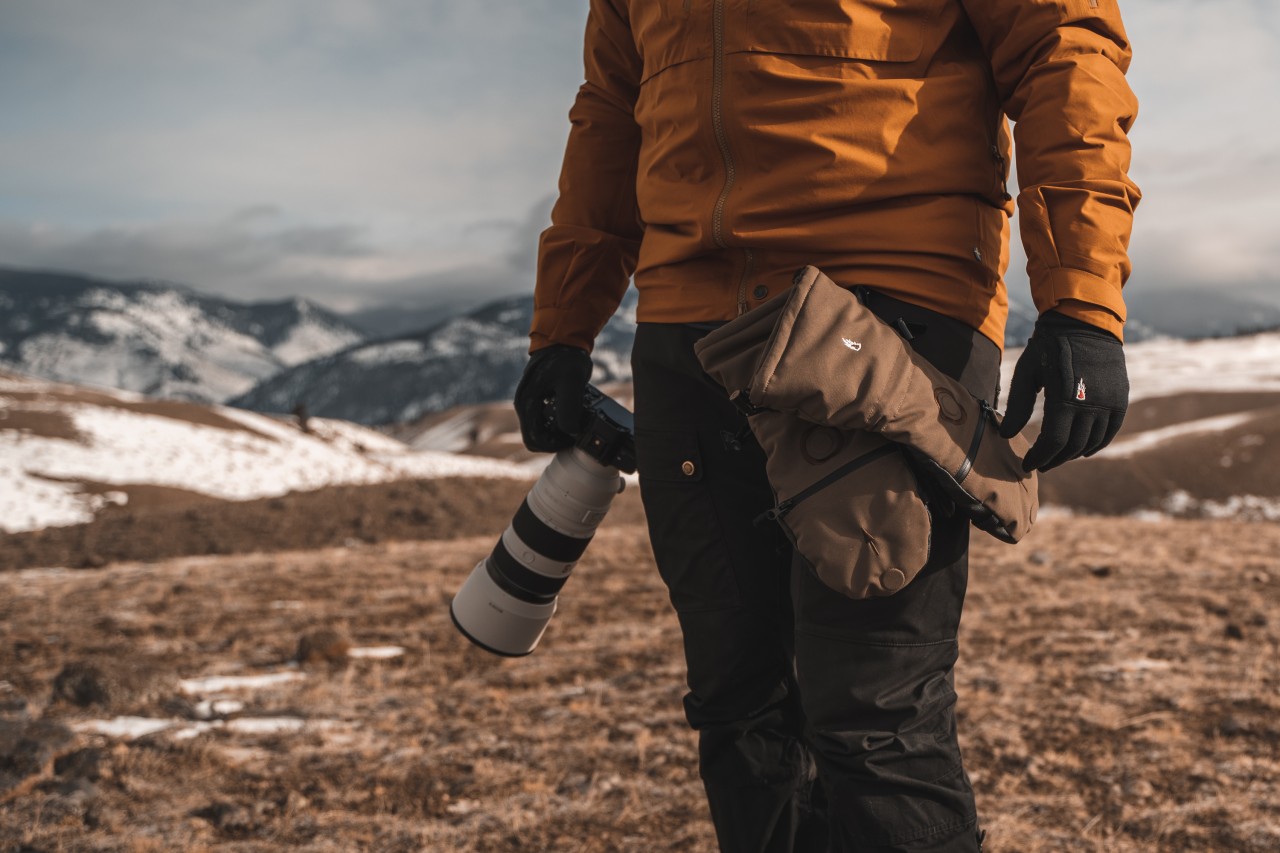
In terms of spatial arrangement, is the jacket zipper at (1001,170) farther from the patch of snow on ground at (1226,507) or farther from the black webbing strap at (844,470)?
the patch of snow on ground at (1226,507)

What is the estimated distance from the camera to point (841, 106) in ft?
6.20

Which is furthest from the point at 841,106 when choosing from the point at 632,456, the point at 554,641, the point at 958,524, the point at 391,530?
the point at 391,530

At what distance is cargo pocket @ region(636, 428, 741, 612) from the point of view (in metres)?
2.15

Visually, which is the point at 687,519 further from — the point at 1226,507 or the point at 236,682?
the point at 1226,507

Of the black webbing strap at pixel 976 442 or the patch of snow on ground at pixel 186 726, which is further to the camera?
the patch of snow on ground at pixel 186 726

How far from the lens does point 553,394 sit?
2676 mm

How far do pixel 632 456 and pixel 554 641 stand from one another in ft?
10.5

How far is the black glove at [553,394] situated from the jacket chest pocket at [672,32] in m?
0.79

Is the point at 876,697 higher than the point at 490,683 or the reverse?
higher

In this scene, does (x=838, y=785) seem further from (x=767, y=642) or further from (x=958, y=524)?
(x=958, y=524)

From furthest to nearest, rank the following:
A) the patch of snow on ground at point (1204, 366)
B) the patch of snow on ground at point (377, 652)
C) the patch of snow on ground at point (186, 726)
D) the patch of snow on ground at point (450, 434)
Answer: the patch of snow on ground at point (450, 434), the patch of snow on ground at point (1204, 366), the patch of snow on ground at point (377, 652), the patch of snow on ground at point (186, 726)

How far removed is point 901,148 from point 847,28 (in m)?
0.26

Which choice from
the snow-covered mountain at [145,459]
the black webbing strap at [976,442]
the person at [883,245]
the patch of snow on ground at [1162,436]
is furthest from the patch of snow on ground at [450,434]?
the black webbing strap at [976,442]

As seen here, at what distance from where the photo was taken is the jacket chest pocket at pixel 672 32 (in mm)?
2002
